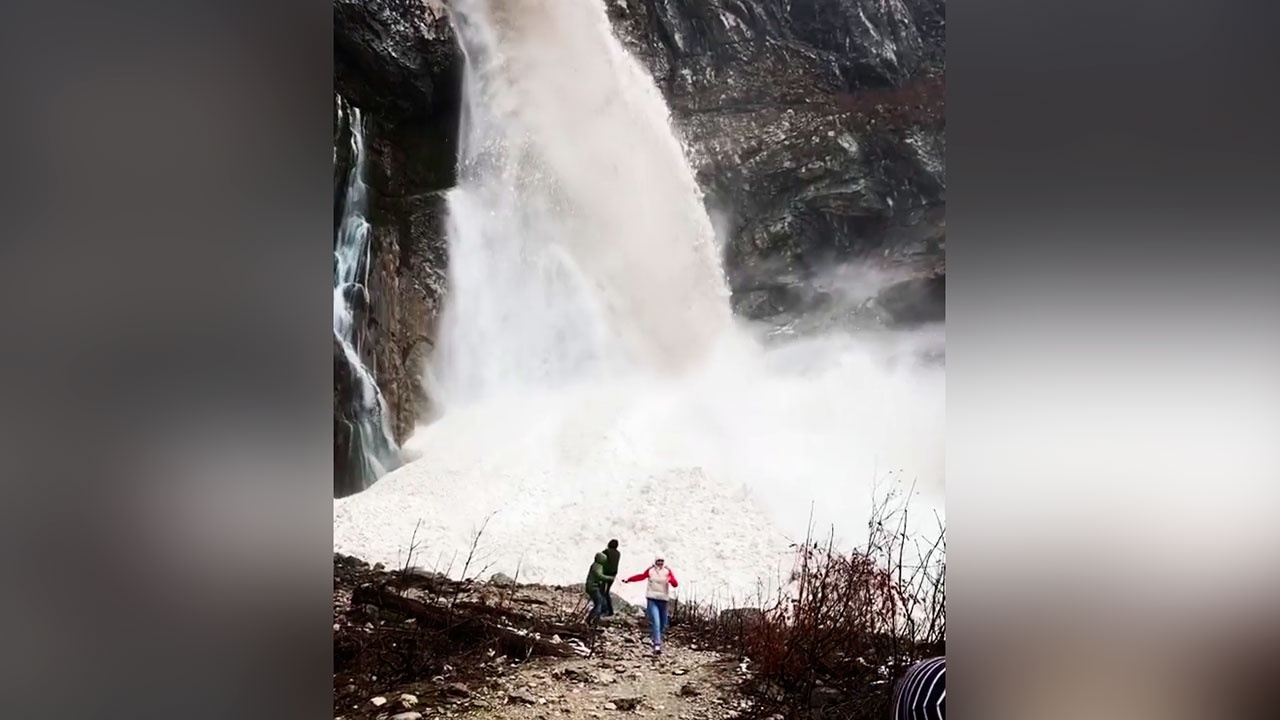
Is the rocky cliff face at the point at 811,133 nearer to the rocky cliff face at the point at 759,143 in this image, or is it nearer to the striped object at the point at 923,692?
the rocky cliff face at the point at 759,143

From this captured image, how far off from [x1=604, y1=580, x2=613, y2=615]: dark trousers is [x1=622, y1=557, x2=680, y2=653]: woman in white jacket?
0.31ft

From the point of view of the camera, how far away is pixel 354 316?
2270 mm

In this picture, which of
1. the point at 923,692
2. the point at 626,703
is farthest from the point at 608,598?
the point at 923,692

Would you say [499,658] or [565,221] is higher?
[565,221]

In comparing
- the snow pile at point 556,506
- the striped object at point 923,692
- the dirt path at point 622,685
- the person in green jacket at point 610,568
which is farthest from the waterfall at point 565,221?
the striped object at point 923,692

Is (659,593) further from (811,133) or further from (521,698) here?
(811,133)

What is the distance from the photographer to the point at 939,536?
209 cm

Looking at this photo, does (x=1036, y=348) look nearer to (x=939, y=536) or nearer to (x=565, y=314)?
(x=939, y=536)

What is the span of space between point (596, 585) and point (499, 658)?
333mm

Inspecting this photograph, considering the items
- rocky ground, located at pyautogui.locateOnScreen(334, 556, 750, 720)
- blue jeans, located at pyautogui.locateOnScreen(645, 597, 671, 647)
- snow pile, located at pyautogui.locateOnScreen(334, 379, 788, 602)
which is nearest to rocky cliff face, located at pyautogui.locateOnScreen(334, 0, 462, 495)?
snow pile, located at pyautogui.locateOnScreen(334, 379, 788, 602)

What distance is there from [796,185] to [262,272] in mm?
1440

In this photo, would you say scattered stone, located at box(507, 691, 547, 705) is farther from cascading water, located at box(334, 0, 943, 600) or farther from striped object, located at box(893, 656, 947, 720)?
striped object, located at box(893, 656, 947, 720)

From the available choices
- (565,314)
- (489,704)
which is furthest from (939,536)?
(489,704)

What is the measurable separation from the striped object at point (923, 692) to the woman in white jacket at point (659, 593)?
60cm
